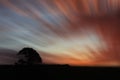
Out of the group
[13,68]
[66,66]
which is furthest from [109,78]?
[13,68]

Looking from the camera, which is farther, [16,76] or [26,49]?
[26,49]

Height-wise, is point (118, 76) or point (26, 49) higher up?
point (26, 49)

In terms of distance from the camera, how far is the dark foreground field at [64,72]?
479 centimetres

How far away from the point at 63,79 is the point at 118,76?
89 centimetres

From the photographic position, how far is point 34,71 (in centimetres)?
486

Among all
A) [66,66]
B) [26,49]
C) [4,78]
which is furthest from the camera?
[26,49]

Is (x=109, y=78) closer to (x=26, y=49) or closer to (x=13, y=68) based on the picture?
(x=13, y=68)

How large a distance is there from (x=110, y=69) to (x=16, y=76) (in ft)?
4.95

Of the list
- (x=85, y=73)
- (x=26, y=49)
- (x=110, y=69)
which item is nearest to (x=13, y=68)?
(x=85, y=73)

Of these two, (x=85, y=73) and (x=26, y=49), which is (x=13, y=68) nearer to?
(x=85, y=73)

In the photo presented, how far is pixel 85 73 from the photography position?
4871 mm

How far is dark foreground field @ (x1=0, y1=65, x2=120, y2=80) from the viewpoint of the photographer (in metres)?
4.79

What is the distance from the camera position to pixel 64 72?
4.85 m

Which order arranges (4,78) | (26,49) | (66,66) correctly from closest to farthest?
1. (4,78)
2. (66,66)
3. (26,49)
